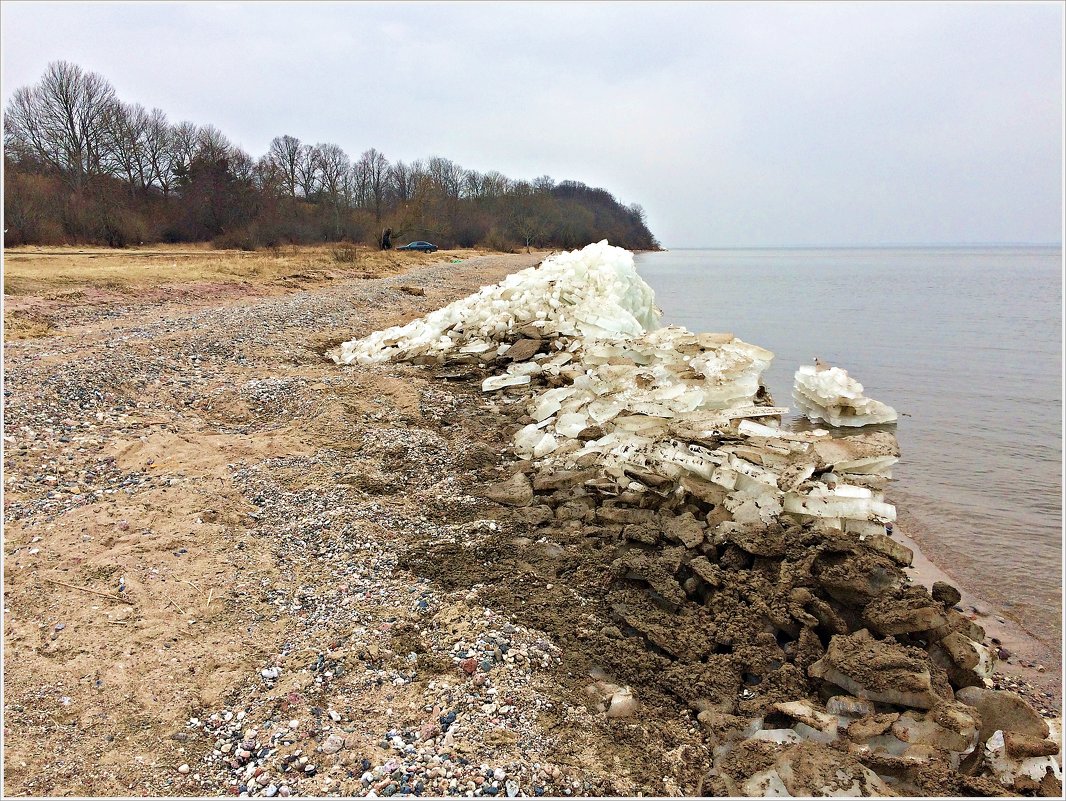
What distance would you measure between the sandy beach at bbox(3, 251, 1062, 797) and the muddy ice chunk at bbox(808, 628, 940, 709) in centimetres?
78

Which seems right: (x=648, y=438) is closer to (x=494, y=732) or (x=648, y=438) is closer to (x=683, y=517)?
(x=683, y=517)

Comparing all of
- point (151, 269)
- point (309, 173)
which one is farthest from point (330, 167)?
point (151, 269)

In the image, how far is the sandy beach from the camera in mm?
2693

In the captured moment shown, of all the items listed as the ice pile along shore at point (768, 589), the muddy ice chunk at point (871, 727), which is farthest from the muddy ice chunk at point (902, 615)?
the muddy ice chunk at point (871, 727)

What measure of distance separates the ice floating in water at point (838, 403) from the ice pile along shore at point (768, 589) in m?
2.87

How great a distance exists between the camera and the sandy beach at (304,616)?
2.69 metres

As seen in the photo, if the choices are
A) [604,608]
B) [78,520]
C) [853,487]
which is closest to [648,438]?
[853,487]

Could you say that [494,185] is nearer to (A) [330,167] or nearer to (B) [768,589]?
(A) [330,167]

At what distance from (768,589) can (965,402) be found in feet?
31.4

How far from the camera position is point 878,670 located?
3023mm

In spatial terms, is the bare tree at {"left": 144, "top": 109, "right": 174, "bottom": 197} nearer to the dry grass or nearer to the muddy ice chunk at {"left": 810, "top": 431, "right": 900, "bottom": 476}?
the dry grass

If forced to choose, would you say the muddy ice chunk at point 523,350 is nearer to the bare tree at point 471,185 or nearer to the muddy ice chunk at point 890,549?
the muddy ice chunk at point 890,549

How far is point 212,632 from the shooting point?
3.43 m

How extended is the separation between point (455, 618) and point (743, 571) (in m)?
1.88
